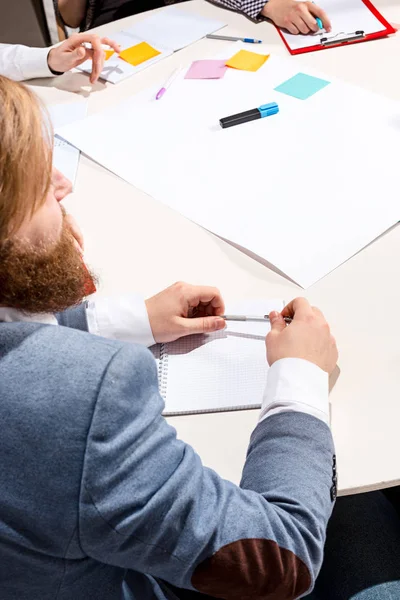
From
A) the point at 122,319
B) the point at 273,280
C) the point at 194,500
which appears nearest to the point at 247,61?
the point at 273,280

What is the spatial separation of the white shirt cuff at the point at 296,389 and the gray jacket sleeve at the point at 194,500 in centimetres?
2

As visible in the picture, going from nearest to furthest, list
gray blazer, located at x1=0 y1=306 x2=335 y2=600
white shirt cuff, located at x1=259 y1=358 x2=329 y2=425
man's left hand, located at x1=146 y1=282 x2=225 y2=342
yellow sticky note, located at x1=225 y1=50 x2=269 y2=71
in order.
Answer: gray blazer, located at x1=0 y1=306 x2=335 y2=600 → white shirt cuff, located at x1=259 y1=358 x2=329 y2=425 → man's left hand, located at x1=146 y1=282 x2=225 y2=342 → yellow sticky note, located at x1=225 y1=50 x2=269 y2=71

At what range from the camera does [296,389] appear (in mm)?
757

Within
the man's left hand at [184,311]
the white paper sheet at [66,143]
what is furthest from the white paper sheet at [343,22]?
the man's left hand at [184,311]

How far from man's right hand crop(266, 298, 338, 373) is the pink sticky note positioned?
824mm

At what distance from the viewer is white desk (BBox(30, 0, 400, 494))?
76 cm

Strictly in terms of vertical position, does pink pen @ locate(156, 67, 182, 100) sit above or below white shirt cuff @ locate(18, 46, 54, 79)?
below

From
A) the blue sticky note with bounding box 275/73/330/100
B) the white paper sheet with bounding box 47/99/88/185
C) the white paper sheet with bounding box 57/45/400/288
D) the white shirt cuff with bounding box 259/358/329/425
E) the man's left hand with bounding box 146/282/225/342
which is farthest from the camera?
the blue sticky note with bounding box 275/73/330/100

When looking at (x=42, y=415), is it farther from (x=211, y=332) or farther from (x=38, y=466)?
(x=211, y=332)

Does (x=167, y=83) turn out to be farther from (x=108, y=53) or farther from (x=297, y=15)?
(x=297, y=15)

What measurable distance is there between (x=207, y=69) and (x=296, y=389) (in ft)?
3.27

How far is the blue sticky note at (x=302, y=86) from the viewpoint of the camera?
138cm

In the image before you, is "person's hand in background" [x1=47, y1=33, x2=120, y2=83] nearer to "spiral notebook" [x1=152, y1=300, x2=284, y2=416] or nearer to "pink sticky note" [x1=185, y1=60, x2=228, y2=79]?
"pink sticky note" [x1=185, y1=60, x2=228, y2=79]

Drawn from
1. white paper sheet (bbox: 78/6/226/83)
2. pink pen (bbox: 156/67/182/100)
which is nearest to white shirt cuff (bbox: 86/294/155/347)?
pink pen (bbox: 156/67/182/100)
